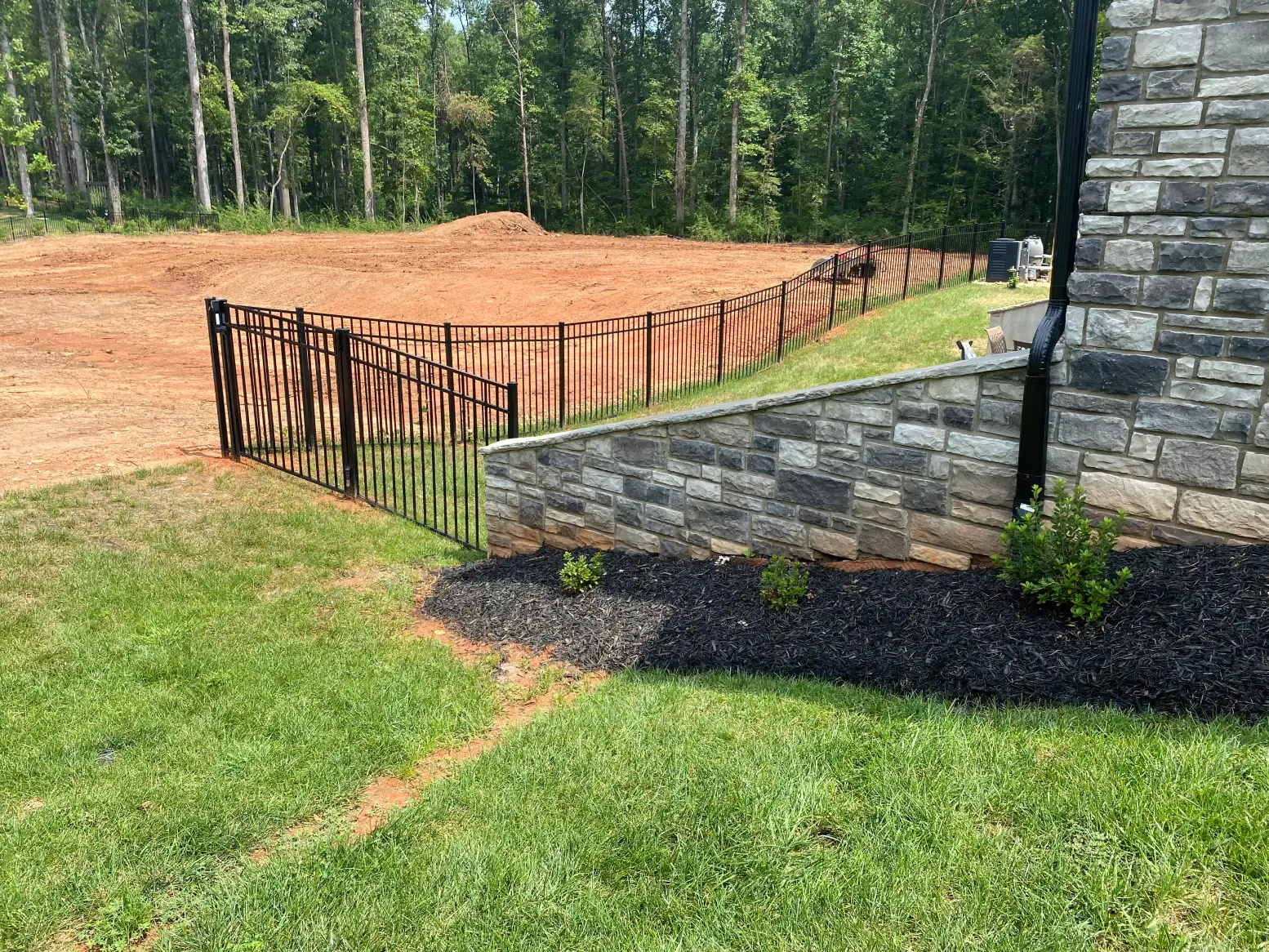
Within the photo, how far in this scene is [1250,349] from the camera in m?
3.71

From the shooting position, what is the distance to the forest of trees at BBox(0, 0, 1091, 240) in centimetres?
4006

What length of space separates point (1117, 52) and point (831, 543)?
2755mm

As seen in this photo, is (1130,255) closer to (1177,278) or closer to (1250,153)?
(1177,278)

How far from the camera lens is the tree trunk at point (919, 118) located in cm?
3822

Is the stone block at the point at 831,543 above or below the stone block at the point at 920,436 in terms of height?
below

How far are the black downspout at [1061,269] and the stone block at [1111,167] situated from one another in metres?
0.19

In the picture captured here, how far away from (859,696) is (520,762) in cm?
148

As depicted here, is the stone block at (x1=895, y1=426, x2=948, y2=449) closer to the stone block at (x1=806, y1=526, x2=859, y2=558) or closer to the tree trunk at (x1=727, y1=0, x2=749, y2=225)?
the stone block at (x1=806, y1=526, x2=859, y2=558)

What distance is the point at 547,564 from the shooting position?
20.0 ft

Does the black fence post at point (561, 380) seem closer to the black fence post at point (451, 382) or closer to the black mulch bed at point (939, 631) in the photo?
the black fence post at point (451, 382)

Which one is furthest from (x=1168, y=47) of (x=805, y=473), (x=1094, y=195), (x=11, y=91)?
(x=11, y=91)

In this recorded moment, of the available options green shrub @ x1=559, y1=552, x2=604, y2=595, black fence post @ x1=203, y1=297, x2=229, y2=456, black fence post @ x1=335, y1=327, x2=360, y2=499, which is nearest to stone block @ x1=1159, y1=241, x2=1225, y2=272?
green shrub @ x1=559, y1=552, x2=604, y2=595

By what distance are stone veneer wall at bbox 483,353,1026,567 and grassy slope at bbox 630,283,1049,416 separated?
5.83m

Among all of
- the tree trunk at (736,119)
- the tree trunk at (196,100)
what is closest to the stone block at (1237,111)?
the tree trunk at (736,119)
